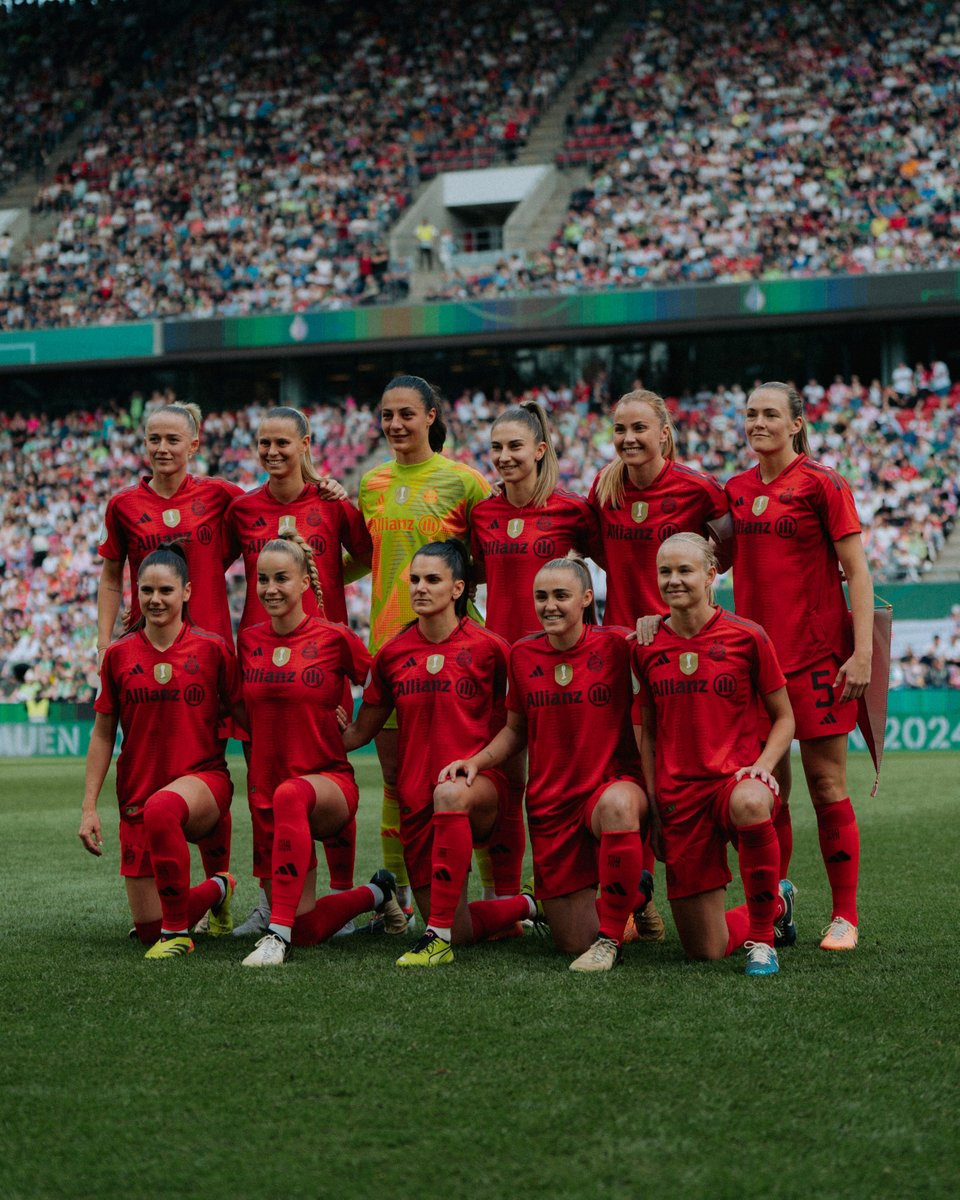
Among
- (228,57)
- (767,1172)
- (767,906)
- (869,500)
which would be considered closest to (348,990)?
(767,906)

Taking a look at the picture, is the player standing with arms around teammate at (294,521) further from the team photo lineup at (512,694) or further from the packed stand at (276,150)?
the packed stand at (276,150)

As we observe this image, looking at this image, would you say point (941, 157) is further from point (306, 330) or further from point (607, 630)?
point (607, 630)

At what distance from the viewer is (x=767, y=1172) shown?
2854 mm

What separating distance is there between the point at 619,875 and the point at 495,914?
2.57 feet

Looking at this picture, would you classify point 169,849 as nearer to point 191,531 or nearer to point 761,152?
point 191,531

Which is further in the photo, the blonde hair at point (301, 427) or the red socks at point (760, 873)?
the blonde hair at point (301, 427)

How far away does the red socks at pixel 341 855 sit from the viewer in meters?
5.53

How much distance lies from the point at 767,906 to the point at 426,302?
20116mm

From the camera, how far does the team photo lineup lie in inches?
194

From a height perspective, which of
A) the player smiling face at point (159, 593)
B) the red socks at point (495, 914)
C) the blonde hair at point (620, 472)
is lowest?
the red socks at point (495, 914)

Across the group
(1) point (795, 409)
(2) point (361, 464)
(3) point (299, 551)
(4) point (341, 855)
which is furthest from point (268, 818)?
(2) point (361, 464)

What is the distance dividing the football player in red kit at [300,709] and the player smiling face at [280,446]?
0.42 metres

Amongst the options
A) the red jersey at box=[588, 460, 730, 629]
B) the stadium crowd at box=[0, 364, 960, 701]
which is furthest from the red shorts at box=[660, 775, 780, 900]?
the stadium crowd at box=[0, 364, 960, 701]

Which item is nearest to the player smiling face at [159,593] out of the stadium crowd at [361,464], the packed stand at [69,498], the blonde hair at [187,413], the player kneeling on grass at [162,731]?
the player kneeling on grass at [162,731]
